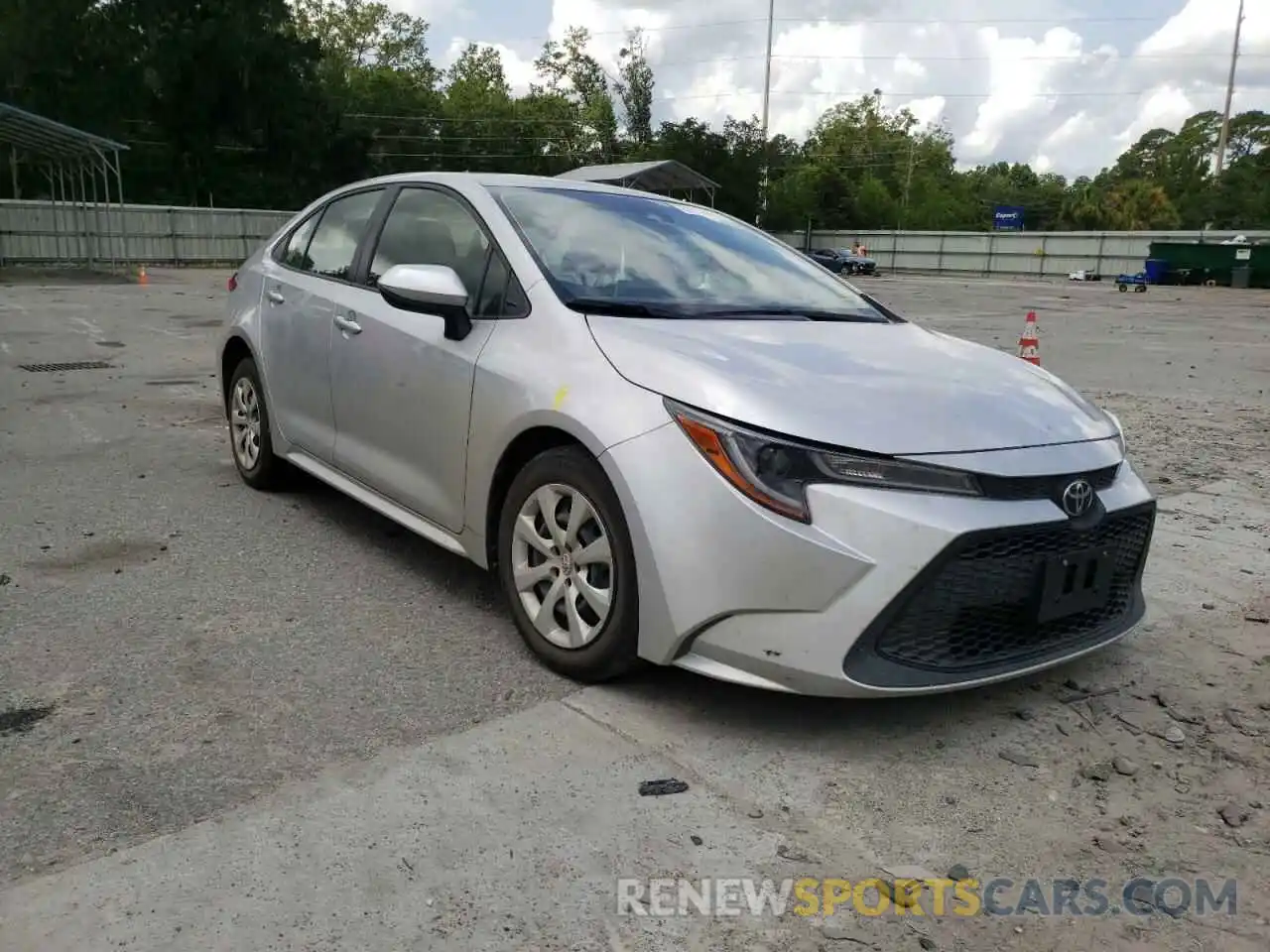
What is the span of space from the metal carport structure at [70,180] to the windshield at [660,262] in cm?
2060

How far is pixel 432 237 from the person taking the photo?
158 inches

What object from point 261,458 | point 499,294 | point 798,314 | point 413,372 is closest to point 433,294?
point 499,294

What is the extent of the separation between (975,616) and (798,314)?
4.55ft

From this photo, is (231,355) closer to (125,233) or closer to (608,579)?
(608,579)

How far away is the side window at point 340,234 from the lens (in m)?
4.49

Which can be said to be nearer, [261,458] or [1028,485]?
[1028,485]

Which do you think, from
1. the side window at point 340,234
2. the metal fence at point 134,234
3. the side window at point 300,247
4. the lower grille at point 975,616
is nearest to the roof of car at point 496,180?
the side window at point 340,234

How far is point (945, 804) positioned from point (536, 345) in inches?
70.1

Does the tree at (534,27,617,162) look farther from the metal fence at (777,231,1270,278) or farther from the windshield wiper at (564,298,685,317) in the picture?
the windshield wiper at (564,298,685,317)

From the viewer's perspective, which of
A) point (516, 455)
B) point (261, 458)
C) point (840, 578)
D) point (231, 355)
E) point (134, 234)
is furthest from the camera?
point (134, 234)

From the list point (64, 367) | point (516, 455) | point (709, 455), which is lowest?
point (64, 367)

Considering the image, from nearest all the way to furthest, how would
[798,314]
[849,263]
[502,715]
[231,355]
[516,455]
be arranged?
[502,715], [516,455], [798,314], [231,355], [849,263]

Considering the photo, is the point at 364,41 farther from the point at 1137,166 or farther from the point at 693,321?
the point at 693,321

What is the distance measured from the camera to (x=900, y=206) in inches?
3157
